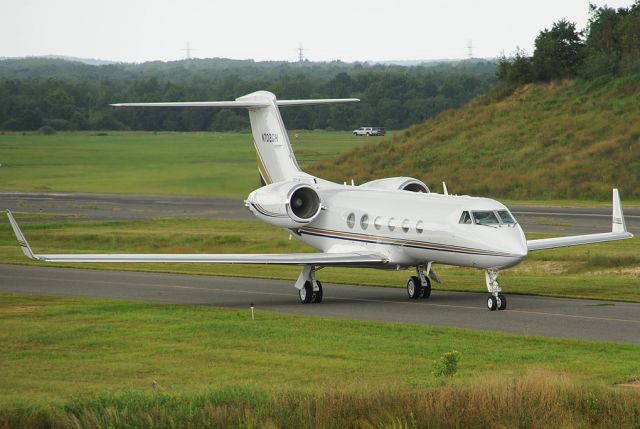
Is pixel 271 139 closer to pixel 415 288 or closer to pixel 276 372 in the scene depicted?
pixel 415 288

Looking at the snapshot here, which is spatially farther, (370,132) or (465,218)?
(370,132)

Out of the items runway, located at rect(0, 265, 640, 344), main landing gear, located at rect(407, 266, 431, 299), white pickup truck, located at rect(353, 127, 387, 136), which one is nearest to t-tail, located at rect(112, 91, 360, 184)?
runway, located at rect(0, 265, 640, 344)

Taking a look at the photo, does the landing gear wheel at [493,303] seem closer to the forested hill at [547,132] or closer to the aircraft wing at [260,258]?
the aircraft wing at [260,258]

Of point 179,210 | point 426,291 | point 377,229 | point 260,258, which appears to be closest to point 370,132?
point 179,210

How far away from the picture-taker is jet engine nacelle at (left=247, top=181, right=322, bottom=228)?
3125 cm

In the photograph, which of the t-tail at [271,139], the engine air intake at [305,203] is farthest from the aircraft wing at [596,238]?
the t-tail at [271,139]

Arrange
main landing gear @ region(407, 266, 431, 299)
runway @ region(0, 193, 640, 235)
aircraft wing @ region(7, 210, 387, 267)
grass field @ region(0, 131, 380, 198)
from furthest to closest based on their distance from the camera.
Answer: grass field @ region(0, 131, 380, 198) → runway @ region(0, 193, 640, 235) → main landing gear @ region(407, 266, 431, 299) → aircraft wing @ region(7, 210, 387, 267)

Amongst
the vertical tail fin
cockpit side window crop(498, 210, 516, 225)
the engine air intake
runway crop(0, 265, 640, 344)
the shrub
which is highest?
the vertical tail fin

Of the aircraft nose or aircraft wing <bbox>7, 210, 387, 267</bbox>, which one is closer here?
the aircraft nose

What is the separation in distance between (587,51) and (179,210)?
113 ft

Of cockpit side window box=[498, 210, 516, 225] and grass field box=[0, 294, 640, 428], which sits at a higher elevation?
cockpit side window box=[498, 210, 516, 225]

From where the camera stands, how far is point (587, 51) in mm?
83812

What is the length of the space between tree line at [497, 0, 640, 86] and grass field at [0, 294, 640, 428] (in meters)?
57.9

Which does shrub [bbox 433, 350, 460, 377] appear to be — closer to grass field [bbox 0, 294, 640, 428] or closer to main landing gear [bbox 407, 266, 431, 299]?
grass field [bbox 0, 294, 640, 428]
